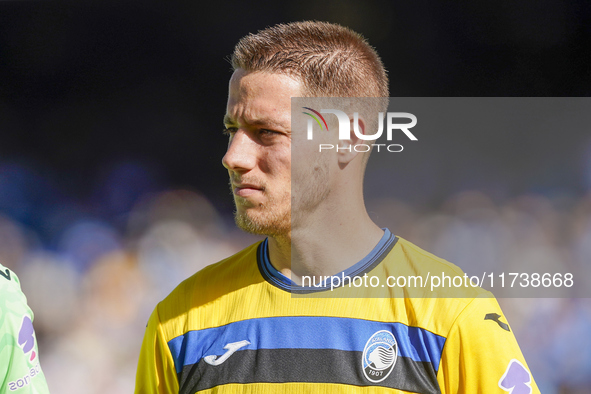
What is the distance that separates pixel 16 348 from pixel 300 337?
874mm

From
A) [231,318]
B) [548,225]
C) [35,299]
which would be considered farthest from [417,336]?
[35,299]

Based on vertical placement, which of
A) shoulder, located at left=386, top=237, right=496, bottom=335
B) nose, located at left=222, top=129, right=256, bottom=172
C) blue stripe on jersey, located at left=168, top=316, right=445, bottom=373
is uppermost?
nose, located at left=222, top=129, right=256, bottom=172

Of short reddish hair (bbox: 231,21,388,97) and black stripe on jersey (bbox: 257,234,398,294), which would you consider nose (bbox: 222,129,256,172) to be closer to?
short reddish hair (bbox: 231,21,388,97)

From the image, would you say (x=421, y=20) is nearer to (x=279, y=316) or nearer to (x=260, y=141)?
(x=260, y=141)

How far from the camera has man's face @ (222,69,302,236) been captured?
115cm

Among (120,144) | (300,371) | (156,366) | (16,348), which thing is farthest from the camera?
(120,144)

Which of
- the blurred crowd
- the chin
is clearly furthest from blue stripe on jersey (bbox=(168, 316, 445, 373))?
the blurred crowd

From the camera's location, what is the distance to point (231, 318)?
124cm

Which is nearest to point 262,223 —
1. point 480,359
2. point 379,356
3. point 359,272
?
point 359,272

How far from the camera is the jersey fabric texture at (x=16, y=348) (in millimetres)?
1403

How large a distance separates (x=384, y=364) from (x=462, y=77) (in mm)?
1396

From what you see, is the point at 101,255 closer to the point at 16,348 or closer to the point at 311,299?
the point at 16,348

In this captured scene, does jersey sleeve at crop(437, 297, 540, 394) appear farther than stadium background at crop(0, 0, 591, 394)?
No

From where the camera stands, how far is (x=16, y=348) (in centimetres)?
143
